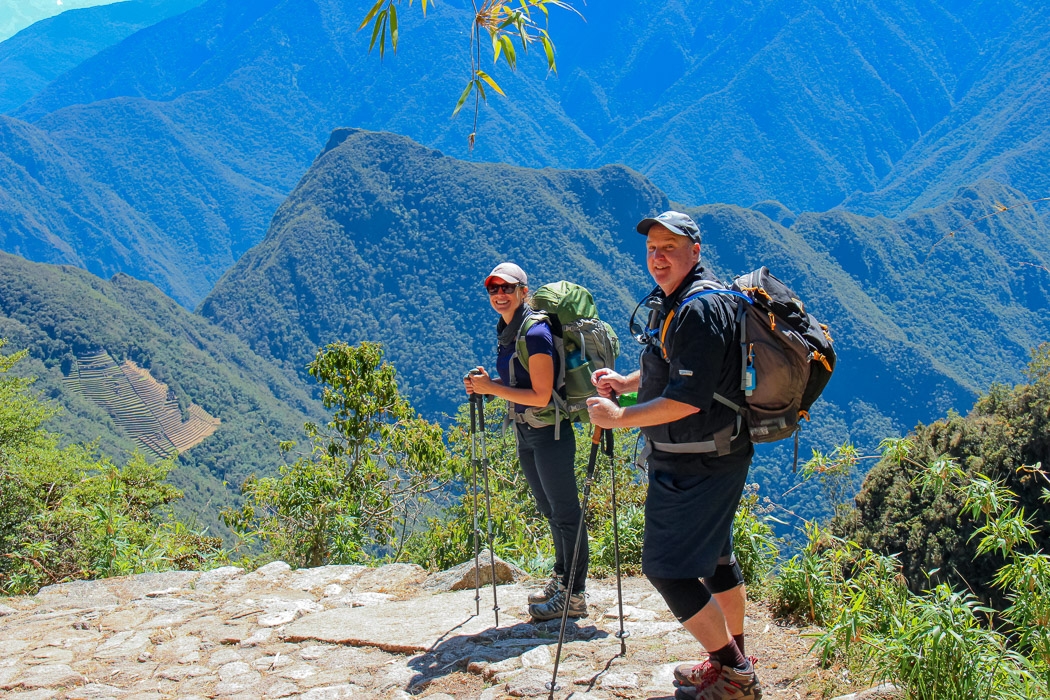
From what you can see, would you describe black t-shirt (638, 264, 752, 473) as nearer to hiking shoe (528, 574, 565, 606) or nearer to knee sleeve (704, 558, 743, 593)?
knee sleeve (704, 558, 743, 593)

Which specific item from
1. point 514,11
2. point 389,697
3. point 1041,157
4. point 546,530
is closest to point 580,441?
point 546,530

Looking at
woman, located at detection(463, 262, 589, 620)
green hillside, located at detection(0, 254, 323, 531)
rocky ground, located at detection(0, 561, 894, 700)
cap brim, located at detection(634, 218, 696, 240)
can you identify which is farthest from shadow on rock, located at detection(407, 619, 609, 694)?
green hillside, located at detection(0, 254, 323, 531)

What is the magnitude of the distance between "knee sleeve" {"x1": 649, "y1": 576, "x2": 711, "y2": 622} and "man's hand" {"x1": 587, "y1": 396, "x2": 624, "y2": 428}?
596mm

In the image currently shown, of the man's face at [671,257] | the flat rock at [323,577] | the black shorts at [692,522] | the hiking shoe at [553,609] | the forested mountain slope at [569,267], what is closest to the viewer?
the black shorts at [692,522]

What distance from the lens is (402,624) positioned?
4523mm

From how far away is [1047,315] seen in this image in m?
111

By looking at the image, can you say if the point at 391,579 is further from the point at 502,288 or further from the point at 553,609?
the point at 502,288

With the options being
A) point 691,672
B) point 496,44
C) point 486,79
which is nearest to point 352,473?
point 691,672

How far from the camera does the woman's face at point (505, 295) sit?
4051mm

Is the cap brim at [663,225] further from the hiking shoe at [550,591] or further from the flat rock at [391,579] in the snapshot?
the flat rock at [391,579]

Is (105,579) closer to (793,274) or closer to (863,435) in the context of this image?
(863,435)

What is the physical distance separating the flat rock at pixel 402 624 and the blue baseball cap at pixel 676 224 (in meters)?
2.38

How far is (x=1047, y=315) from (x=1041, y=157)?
201ft

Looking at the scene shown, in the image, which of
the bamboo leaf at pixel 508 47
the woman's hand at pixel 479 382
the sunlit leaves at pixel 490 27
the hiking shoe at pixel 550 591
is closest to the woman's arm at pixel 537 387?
the woman's hand at pixel 479 382
